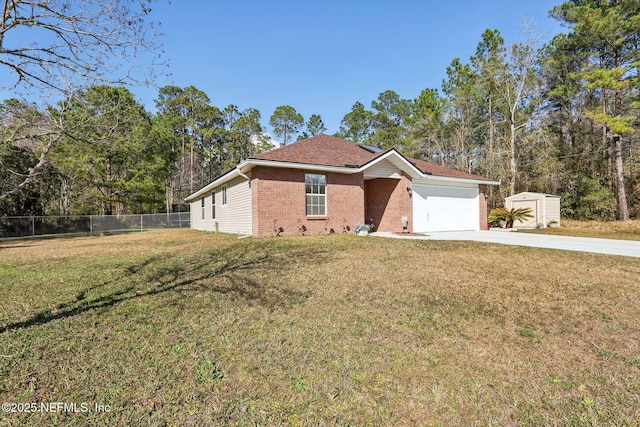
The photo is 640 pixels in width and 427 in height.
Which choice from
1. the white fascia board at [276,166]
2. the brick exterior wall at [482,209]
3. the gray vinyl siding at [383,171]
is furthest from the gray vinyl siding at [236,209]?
the brick exterior wall at [482,209]

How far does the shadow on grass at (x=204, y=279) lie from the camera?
12.8 ft

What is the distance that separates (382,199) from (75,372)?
12812 millimetres

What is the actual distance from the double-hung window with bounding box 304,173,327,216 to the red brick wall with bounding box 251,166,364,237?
0.19 meters

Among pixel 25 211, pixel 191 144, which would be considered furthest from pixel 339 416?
pixel 191 144

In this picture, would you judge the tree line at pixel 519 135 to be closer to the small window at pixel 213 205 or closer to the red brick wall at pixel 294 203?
the small window at pixel 213 205

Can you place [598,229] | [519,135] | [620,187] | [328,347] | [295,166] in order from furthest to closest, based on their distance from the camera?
1. [519,135]
2. [620,187]
3. [598,229]
4. [295,166]
5. [328,347]

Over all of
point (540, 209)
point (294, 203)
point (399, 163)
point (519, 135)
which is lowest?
point (540, 209)

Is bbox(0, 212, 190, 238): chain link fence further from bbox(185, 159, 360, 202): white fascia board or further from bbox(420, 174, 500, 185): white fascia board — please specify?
bbox(420, 174, 500, 185): white fascia board

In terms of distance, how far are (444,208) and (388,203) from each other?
3285 mm

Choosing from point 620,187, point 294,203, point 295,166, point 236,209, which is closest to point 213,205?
point 236,209

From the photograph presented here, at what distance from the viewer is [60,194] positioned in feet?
83.3

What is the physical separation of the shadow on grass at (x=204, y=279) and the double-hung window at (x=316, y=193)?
13.3 feet

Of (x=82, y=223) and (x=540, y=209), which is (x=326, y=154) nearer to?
(x=540, y=209)

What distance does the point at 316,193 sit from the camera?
38.9ft
